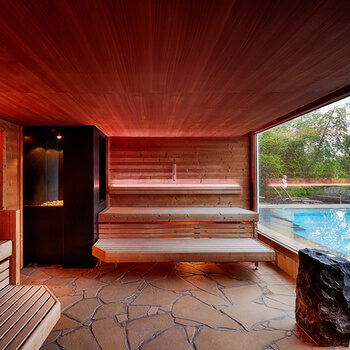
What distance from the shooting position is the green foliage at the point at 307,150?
3209mm

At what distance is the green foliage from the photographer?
3209 mm

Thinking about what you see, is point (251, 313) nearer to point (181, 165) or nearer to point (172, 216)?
point (172, 216)

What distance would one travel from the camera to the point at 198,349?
2316 millimetres

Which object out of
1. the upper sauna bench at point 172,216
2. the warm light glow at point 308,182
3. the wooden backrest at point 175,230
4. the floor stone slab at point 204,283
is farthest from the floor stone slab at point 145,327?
the warm light glow at point 308,182

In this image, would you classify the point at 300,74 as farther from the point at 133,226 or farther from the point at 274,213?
the point at 133,226

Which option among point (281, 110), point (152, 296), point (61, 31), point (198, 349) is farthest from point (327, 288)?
point (61, 31)

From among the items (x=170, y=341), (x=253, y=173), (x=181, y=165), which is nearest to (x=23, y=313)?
(x=170, y=341)

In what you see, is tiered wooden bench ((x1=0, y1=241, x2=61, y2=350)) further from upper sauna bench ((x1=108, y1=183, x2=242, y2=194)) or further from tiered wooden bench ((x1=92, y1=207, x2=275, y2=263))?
upper sauna bench ((x1=108, y1=183, x2=242, y2=194))

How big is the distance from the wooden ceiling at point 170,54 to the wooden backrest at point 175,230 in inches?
98.1

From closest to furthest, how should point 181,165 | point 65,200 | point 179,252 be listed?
1. point 179,252
2. point 65,200
3. point 181,165

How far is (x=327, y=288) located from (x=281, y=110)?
272 centimetres

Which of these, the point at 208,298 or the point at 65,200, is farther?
the point at 65,200

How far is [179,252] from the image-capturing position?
390 cm

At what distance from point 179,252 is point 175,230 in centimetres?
76
